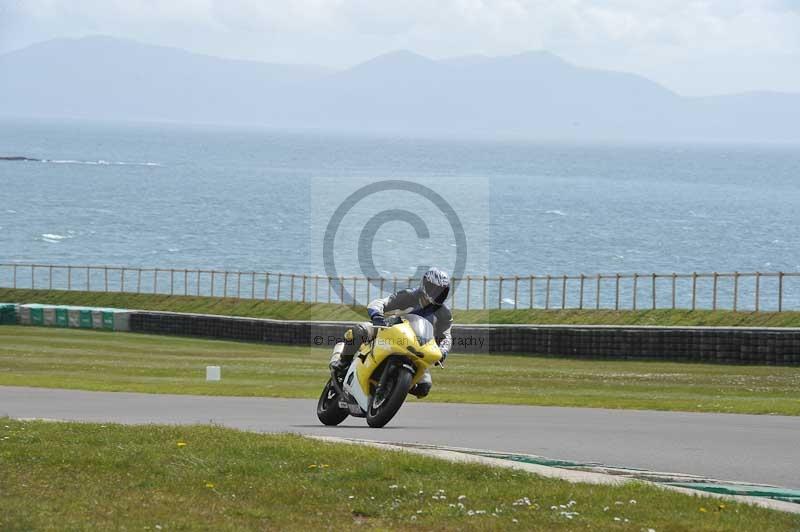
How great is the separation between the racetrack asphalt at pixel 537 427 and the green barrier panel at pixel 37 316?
32.8m

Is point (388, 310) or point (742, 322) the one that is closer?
point (388, 310)

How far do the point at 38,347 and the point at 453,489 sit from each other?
36589 millimetres

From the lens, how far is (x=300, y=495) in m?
11.2

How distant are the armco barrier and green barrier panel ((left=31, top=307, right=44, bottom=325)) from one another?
10.5 m

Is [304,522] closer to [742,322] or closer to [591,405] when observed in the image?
[591,405]

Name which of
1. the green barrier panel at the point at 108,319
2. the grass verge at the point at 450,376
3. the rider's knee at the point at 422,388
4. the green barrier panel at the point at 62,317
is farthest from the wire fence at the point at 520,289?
the rider's knee at the point at 422,388

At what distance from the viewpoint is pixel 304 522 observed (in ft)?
33.5

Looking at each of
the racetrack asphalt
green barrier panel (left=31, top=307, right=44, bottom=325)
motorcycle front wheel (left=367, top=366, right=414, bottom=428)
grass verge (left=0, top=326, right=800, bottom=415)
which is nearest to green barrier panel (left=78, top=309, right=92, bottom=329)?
green barrier panel (left=31, top=307, right=44, bottom=325)

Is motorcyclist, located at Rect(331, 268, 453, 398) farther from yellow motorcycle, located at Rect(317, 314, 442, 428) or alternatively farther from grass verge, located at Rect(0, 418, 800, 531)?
grass verge, located at Rect(0, 418, 800, 531)

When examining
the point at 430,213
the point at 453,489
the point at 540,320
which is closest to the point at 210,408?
the point at 453,489

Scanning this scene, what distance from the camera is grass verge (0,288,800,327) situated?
45.1 m

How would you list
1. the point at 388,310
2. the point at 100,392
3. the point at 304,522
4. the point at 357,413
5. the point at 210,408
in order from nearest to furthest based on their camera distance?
the point at 304,522
the point at 388,310
the point at 357,413
the point at 210,408
the point at 100,392

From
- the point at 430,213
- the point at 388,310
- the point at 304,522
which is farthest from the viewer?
the point at 430,213

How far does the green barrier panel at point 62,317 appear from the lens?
184 feet
